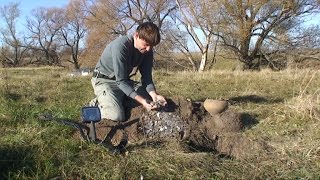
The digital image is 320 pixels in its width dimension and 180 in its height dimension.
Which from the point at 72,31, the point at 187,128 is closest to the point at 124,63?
the point at 187,128

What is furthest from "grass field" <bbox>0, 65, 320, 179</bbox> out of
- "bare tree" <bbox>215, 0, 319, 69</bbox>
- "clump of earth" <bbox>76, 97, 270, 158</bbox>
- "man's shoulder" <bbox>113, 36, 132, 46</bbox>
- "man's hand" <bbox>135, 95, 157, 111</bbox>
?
"bare tree" <bbox>215, 0, 319, 69</bbox>

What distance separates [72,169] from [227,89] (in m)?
6.36

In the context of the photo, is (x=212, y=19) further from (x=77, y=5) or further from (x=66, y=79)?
(x=77, y=5)

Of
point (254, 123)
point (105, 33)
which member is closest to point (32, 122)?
point (254, 123)

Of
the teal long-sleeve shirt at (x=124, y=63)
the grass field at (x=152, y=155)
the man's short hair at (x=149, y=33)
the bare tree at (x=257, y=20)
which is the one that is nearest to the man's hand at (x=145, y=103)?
the teal long-sleeve shirt at (x=124, y=63)

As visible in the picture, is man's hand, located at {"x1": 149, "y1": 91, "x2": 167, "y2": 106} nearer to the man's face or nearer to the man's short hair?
the man's face

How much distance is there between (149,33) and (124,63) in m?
0.48

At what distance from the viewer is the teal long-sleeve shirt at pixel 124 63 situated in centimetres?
491

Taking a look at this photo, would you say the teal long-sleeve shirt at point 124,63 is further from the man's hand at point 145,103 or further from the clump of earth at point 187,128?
the clump of earth at point 187,128

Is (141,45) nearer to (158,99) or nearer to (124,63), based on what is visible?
(124,63)

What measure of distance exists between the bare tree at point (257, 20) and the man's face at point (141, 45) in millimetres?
16439

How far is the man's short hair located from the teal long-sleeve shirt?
0.31 m

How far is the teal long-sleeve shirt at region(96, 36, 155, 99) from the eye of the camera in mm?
4914

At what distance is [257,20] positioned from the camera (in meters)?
21.6
